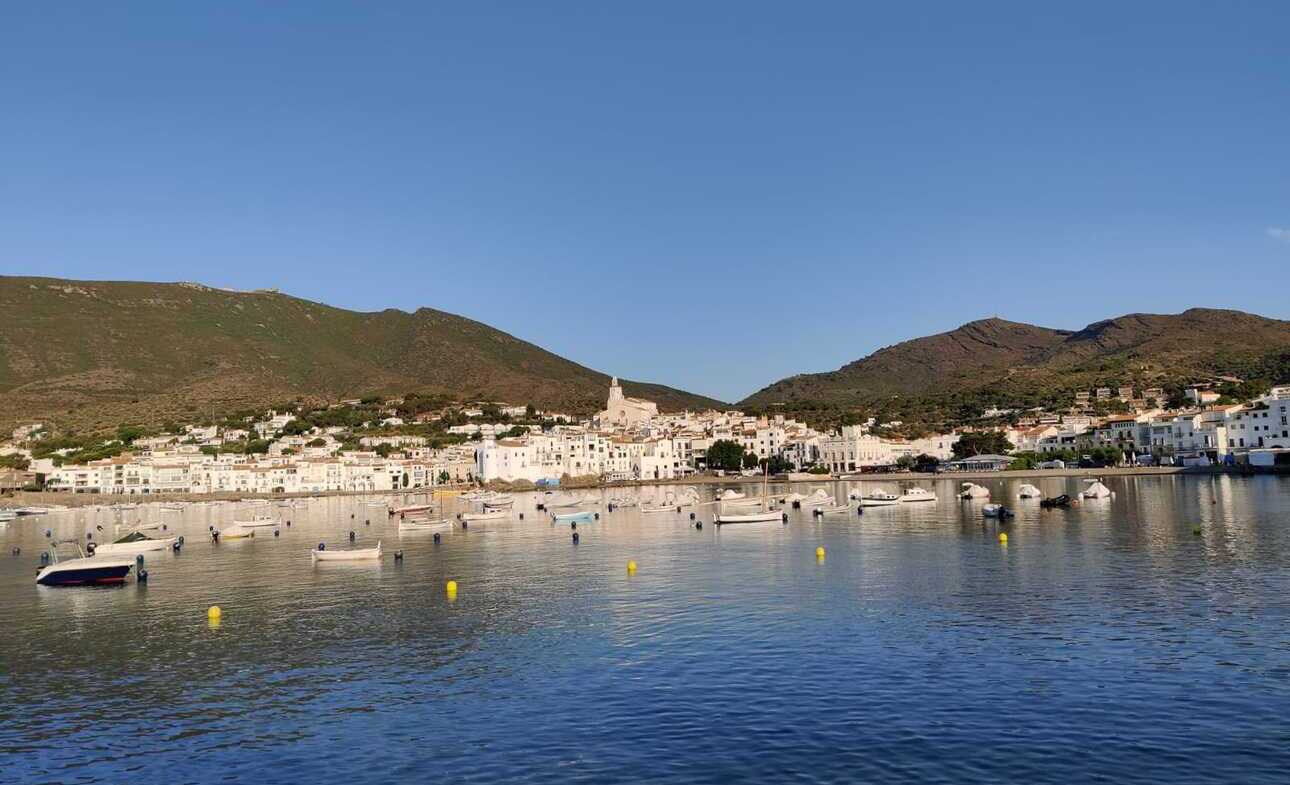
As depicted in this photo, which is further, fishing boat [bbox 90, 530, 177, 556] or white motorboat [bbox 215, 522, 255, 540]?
white motorboat [bbox 215, 522, 255, 540]

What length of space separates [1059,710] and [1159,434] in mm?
123188

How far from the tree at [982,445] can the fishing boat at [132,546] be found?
113 m

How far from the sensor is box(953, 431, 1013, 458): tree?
139250 mm

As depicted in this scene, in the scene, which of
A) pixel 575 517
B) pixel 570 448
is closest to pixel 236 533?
pixel 575 517

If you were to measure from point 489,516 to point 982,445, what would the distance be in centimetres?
9555

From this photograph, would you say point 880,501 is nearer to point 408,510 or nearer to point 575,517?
point 575,517

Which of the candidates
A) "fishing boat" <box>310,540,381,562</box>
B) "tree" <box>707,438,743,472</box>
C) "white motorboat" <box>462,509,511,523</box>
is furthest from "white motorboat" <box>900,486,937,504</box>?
"tree" <box>707,438,743,472</box>

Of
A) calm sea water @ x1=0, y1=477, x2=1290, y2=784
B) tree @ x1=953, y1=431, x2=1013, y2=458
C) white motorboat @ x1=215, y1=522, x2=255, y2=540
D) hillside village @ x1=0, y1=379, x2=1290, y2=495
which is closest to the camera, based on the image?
calm sea water @ x1=0, y1=477, x2=1290, y2=784

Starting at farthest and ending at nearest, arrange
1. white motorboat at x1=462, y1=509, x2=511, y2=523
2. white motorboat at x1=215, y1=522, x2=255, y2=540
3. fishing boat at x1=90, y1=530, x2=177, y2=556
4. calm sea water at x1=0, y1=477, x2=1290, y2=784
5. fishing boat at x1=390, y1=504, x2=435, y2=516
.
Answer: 1. fishing boat at x1=390, y1=504, x2=435, y2=516
2. white motorboat at x1=462, y1=509, x2=511, y2=523
3. white motorboat at x1=215, y1=522, x2=255, y2=540
4. fishing boat at x1=90, y1=530, x2=177, y2=556
5. calm sea water at x1=0, y1=477, x2=1290, y2=784

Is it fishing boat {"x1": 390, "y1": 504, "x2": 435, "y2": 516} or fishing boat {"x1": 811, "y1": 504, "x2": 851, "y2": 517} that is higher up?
fishing boat {"x1": 390, "y1": 504, "x2": 435, "y2": 516}

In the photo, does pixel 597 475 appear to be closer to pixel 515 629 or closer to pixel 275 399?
pixel 275 399

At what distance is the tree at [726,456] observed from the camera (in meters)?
151

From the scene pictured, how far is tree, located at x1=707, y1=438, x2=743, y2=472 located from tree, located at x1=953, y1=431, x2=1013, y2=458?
33.0m

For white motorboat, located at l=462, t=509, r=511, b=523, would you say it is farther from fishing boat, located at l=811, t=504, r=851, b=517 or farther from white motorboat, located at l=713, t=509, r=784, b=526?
fishing boat, located at l=811, t=504, r=851, b=517
